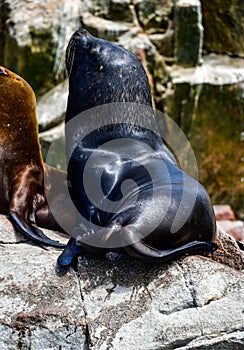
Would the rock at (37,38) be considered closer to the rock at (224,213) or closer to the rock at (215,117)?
the rock at (215,117)

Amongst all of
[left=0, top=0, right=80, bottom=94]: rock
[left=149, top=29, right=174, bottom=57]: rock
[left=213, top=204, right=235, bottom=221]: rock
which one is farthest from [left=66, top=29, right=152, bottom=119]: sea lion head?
[left=149, top=29, right=174, bottom=57]: rock

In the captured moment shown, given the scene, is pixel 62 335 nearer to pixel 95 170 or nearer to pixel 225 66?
pixel 95 170

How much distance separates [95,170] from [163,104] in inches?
242

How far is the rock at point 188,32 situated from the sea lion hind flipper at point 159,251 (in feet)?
23.2

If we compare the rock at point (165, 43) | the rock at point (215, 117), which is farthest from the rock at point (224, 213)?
the rock at point (165, 43)

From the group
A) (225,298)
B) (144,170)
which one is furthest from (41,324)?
(144,170)

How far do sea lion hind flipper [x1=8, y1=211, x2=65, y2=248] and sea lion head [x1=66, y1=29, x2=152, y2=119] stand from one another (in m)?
0.95

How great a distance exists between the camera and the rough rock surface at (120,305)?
12.1 feet

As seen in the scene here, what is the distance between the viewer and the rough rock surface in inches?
145

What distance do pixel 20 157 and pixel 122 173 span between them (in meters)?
1.10

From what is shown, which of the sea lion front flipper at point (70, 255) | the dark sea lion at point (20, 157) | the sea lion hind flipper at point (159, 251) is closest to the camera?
the sea lion hind flipper at point (159, 251)

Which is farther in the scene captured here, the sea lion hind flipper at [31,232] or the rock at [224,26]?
the rock at [224,26]

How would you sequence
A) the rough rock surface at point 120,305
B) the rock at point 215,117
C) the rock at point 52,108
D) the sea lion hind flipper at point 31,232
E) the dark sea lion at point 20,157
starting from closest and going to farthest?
the rough rock surface at point 120,305 → the sea lion hind flipper at point 31,232 → the dark sea lion at point 20,157 → the rock at point 52,108 → the rock at point 215,117

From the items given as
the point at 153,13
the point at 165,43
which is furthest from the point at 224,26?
the point at 153,13
